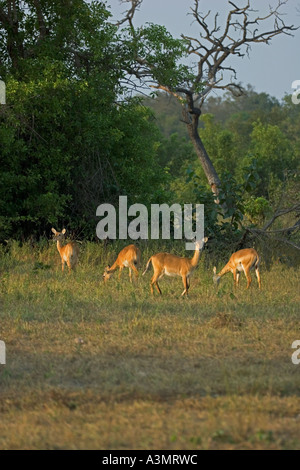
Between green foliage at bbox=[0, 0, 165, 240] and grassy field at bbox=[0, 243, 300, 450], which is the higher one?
green foliage at bbox=[0, 0, 165, 240]

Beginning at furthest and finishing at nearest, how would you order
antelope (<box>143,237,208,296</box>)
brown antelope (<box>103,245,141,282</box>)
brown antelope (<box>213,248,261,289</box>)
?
brown antelope (<box>103,245,141,282</box>), brown antelope (<box>213,248,261,289</box>), antelope (<box>143,237,208,296</box>)

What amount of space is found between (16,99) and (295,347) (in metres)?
8.74

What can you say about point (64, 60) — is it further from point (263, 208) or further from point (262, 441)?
point (262, 441)

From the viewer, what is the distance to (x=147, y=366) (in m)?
7.15

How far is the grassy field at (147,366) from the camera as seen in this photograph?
5230mm

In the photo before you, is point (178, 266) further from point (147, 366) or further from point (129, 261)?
point (147, 366)

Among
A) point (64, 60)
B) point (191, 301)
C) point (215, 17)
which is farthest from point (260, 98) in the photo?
point (191, 301)

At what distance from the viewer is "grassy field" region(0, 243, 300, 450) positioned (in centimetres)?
523

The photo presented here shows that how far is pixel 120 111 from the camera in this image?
17.2 meters

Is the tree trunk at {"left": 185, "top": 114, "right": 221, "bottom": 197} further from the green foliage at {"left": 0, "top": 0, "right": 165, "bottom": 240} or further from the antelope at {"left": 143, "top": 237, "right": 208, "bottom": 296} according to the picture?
the antelope at {"left": 143, "top": 237, "right": 208, "bottom": 296}

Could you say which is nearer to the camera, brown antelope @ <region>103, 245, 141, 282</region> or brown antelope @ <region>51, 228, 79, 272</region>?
brown antelope @ <region>103, 245, 141, 282</region>

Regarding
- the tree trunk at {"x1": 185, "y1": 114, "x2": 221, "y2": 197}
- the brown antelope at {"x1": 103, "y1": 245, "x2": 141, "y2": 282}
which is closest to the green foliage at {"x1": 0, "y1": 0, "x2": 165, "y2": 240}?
the brown antelope at {"x1": 103, "y1": 245, "x2": 141, "y2": 282}

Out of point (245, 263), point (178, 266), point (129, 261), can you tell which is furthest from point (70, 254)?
point (245, 263)

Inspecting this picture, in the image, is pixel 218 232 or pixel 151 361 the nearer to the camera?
pixel 151 361
